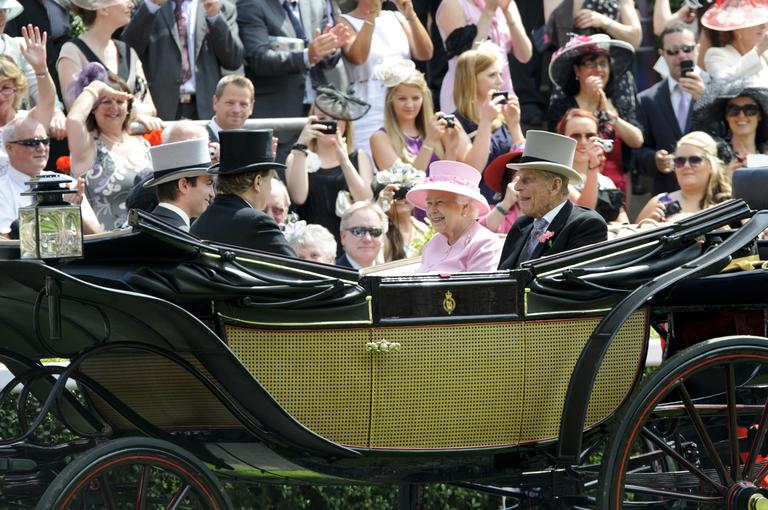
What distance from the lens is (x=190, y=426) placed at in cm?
498

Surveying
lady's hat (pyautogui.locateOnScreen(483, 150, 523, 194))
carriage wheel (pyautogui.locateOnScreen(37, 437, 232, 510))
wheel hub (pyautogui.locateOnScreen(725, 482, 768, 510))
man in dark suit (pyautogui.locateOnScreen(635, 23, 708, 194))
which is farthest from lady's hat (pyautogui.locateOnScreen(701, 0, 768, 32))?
carriage wheel (pyautogui.locateOnScreen(37, 437, 232, 510))

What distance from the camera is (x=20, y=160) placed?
7305mm

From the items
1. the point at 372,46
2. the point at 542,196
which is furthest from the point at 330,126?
the point at 542,196

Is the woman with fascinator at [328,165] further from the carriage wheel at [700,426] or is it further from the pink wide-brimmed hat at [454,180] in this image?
the carriage wheel at [700,426]

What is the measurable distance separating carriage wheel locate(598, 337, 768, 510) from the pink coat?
1007 mm

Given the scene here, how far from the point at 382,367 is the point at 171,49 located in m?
4.17

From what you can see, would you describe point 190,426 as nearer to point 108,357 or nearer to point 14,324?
point 108,357

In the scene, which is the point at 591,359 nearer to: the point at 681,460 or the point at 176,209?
the point at 681,460

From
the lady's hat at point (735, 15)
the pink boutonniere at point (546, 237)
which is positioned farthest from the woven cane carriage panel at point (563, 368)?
the lady's hat at point (735, 15)

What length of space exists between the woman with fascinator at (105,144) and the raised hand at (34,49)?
26 centimetres

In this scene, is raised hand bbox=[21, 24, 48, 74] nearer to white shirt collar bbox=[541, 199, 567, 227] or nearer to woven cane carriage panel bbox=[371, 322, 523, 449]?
white shirt collar bbox=[541, 199, 567, 227]

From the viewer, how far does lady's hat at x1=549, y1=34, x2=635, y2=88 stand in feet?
29.6

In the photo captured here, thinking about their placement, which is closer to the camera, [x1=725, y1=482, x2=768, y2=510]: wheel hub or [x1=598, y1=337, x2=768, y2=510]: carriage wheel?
[x1=598, y1=337, x2=768, y2=510]: carriage wheel

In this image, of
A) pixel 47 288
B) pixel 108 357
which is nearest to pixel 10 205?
pixel 108 357
